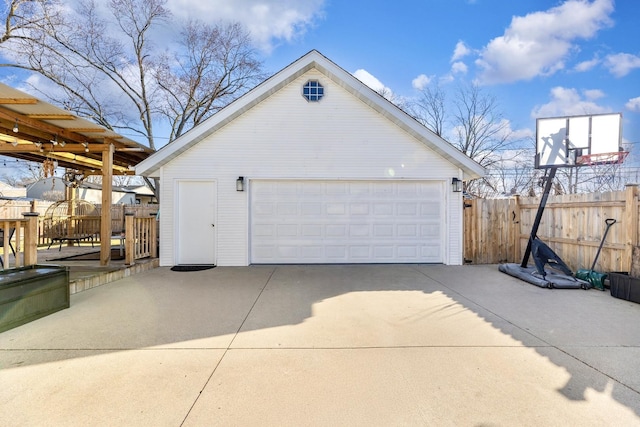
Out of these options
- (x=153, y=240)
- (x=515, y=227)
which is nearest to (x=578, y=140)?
(x=515, y=227)

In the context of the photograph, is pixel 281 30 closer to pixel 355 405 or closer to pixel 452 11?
pixel 452 11

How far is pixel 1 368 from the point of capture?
2689 mm

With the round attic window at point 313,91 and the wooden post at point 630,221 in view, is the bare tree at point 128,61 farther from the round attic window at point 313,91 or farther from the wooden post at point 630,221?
the wooden post at point 630,221

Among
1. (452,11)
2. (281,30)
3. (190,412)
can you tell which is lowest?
(190,412)

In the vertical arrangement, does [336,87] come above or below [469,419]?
above

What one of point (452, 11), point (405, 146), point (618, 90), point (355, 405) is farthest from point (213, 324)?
point (618, 90)

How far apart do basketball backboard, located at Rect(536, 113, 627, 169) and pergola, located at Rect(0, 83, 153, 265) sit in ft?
29.5

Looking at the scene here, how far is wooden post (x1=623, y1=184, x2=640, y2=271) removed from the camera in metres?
5.23

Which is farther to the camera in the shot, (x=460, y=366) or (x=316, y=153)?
(x=316, y=153)

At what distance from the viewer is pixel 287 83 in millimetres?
7711

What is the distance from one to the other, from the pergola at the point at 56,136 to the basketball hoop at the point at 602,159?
9.54m

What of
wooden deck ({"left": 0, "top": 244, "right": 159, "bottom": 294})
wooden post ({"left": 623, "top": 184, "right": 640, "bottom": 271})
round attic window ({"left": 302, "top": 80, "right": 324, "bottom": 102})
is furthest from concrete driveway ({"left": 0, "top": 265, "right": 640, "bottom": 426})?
round attic window ({"left": 302, "top": 80, "right": 324, "bottom": 102})

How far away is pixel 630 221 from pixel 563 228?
1525mm

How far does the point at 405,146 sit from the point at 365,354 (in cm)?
601
